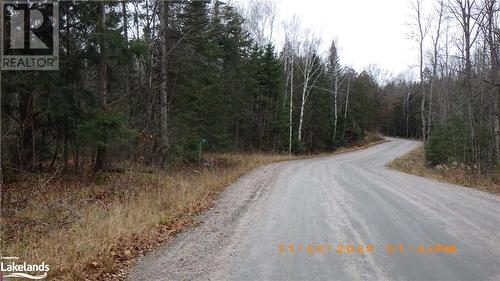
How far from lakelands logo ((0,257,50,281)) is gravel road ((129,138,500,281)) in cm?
108

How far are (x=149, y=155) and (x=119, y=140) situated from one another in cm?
457

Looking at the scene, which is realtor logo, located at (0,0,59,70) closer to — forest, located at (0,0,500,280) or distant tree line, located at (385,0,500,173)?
forest, located at (0,0,500,280)

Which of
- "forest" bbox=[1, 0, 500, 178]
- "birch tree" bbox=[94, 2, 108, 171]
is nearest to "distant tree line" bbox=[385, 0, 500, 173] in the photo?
"forest" bbox=[1, 0, 500, 178]

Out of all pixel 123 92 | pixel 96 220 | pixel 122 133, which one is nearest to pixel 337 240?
pixel 96 220

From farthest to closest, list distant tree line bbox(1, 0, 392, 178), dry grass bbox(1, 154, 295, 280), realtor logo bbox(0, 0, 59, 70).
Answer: distant tree line bbox(1, 0, 392, 178)
realtor logo bbox(0, 0, 59, 70)
dry grass bbox(1, 154, 295, 280)

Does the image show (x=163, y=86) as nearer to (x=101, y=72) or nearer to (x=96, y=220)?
(x=101, y=72)

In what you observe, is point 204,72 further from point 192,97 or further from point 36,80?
point 36,80

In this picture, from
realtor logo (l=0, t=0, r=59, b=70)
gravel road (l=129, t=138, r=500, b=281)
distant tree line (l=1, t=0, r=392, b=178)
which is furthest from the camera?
distant tree line (l=1, t=0, r=392, b=178)

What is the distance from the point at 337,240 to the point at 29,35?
10.7 metres

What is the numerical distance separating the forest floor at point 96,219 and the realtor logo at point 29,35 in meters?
3.45

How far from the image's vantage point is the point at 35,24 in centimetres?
1171

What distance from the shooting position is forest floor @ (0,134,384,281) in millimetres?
5355

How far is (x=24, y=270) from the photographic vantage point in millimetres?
4852

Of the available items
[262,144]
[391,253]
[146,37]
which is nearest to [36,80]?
[146,37]
